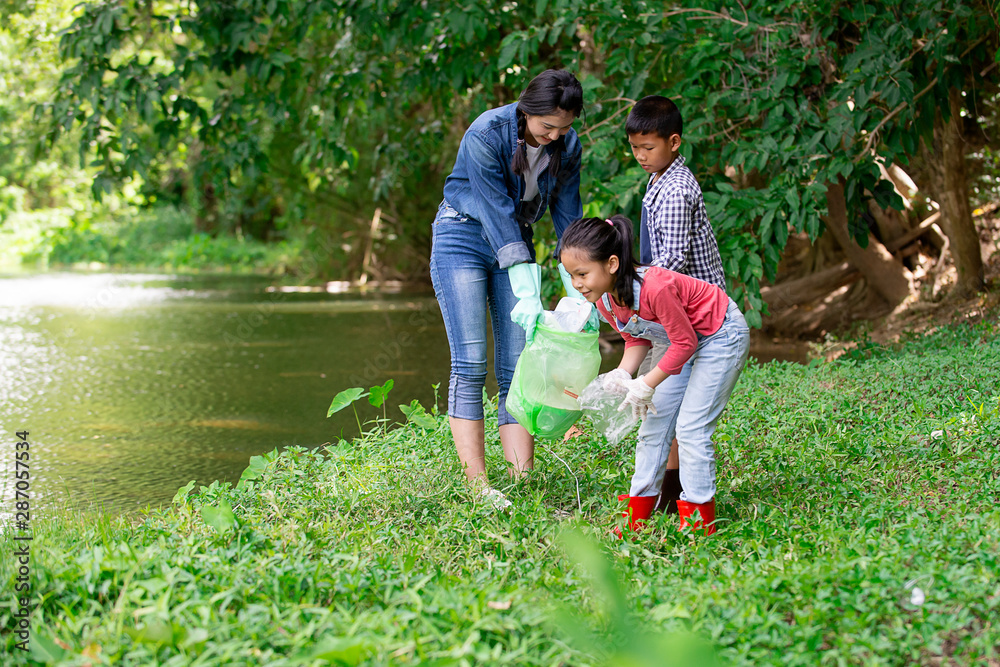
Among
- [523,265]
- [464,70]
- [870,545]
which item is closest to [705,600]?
[870,545]

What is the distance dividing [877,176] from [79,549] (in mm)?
4375

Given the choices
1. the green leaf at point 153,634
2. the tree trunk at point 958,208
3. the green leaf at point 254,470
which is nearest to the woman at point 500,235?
the green leaf at point 254,470

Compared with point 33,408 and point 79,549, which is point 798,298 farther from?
point 79,549

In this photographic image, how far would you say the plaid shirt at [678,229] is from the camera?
314 centimetres

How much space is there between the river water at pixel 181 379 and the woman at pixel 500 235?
1.52 metres

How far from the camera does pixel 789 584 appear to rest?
7.60 ft

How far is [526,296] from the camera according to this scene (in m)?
3.13

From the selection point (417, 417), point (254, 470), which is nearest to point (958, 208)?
point (417, 417)

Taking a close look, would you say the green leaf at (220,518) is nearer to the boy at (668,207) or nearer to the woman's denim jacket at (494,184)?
the woman's denim jacket at (494,184)

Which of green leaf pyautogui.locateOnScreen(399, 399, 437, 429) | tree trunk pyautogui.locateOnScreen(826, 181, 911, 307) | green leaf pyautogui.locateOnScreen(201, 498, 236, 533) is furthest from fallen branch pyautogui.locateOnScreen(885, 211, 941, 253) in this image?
green leaf pyautogui.locateOnScreen(201, 498, 236, 533)

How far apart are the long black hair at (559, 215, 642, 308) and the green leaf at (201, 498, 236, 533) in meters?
1.31

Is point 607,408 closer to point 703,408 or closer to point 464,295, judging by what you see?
point 703,408

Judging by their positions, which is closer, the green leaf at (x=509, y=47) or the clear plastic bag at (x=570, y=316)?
the clear plastic bag at (x=570, y=316)

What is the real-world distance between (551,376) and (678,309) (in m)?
0.53
